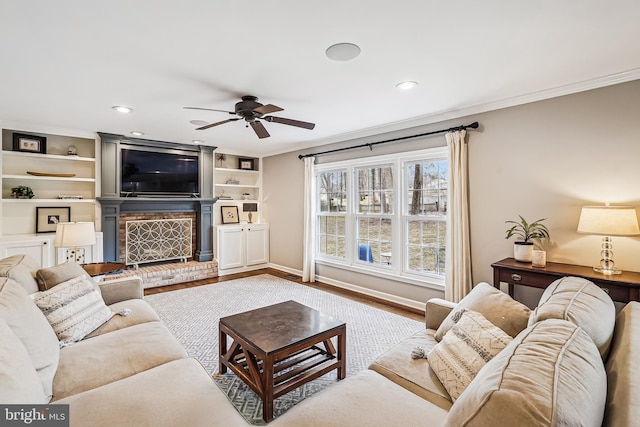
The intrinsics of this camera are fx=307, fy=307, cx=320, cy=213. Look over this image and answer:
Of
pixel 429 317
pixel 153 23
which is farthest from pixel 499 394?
pixel 153 23

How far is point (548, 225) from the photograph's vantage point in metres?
2.92

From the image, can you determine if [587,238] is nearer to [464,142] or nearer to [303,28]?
[464,142]

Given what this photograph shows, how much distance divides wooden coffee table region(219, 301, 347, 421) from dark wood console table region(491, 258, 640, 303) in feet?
5.36

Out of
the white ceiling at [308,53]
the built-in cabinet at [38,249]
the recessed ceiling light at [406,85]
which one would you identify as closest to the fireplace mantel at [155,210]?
the built-in cabinet at [38,249]

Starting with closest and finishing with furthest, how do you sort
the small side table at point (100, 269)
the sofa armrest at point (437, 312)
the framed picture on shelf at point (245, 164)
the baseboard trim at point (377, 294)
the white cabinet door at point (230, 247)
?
the sofa armrest at point (437, 312) → the small side table at point (100, 269) → the baseboard trim at point (377, 294) → the white cabinet door at point (230, 247) → the framed picture on shelf at point (245, 164)

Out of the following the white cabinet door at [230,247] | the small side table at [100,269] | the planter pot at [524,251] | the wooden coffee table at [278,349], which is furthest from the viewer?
the white cabinet door at [230,247]

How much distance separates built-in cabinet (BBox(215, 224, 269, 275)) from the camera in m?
5.74

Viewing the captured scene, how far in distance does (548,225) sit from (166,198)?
213 inches

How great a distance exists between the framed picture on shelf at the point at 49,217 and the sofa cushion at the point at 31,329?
3559 millimetres

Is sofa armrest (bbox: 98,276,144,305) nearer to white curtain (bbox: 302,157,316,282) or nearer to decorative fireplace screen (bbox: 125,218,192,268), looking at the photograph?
decorative fireplace screen (bbox: 125,218,192,268)

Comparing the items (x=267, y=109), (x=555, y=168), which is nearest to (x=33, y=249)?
(x=267, y=109)

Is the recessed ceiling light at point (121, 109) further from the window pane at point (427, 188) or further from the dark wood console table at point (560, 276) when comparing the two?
the dark wood console table at point (560, 276)

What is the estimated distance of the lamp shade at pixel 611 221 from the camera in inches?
89.1

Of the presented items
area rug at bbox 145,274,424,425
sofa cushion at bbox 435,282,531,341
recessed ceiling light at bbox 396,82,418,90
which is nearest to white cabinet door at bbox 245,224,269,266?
area rug at bbox 145,274,424,425
